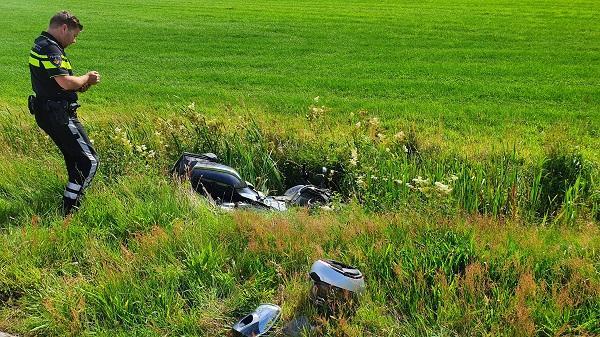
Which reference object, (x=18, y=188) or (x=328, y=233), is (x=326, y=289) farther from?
(x=18, y=188)

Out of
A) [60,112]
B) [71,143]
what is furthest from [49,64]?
[71,143]

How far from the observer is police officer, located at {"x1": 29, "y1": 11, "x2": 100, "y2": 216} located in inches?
207

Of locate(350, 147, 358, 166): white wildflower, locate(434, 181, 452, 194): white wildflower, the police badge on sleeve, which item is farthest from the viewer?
locate(350, 147, 358, 166): white wildflower

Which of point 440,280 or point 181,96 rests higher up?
point 440,280

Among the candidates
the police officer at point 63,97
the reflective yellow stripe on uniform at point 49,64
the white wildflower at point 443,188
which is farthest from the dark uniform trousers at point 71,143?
the white wildflower at point 443,188

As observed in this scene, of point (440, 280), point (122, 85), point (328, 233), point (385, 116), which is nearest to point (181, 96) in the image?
point (122, 85)

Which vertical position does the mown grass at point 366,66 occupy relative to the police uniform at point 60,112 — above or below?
below

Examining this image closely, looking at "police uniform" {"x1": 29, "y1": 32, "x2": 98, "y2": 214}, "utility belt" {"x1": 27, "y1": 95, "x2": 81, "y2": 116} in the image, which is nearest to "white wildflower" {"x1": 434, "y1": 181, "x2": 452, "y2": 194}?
"police uniform" {"x1": 29, "y1": 32, "x2": 98, "y2": 214}

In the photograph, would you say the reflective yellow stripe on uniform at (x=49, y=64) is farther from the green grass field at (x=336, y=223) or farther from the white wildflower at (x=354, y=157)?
the white wildflower at (x=354, y=157)

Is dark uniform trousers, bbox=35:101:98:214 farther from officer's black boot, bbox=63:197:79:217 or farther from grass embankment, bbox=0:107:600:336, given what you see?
grass embankment, bbox=0:107:600:336

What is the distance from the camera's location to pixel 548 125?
9.85 m

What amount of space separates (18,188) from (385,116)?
6.66 m

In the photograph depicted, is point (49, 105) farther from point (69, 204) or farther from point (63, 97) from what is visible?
point (69, 204)

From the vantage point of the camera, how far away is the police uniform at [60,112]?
5.25 m
